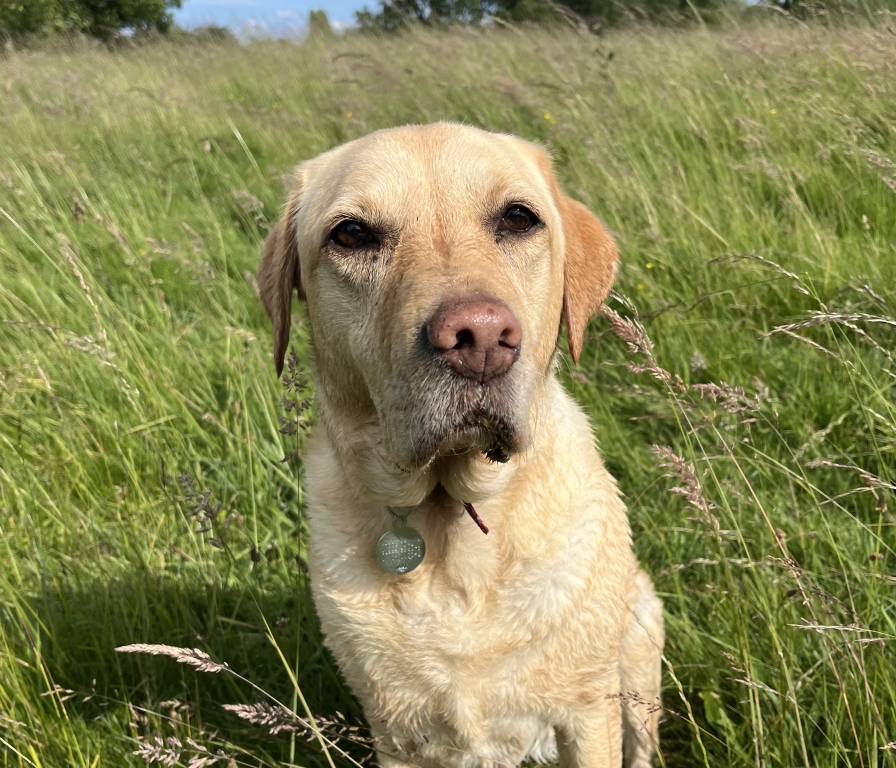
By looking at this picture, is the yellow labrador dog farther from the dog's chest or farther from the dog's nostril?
the dog's nostril

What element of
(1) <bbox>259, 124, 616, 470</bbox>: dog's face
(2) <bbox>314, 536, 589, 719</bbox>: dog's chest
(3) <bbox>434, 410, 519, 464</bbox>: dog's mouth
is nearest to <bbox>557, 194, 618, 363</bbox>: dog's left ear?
(1) <bbox>259, 124, 616, 470</bbox>: dog's face

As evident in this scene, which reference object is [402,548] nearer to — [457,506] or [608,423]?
[457,506]

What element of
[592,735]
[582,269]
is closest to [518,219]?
[582,269]

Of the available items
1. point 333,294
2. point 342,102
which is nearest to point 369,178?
point 333,294

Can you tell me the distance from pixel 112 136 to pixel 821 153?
583 centimetres

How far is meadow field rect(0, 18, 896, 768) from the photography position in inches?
67.6

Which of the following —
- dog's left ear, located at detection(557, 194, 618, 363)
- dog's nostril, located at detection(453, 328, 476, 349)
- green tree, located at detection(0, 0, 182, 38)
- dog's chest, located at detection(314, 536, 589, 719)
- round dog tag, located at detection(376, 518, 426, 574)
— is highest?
green tree, located at detection(0, 0, 182, 38)

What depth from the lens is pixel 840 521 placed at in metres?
2.15

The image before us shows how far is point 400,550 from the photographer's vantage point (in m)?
1.75

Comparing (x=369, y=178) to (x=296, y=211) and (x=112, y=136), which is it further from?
(x=112, y=136)

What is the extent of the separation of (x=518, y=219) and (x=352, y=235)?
0.47m

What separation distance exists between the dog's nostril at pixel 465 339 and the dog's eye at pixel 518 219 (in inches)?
23.1

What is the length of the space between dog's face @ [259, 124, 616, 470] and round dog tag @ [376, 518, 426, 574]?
0.97ft

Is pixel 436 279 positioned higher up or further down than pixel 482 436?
higher up
